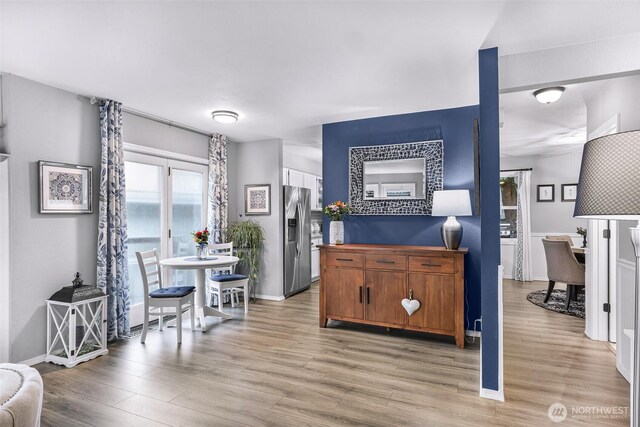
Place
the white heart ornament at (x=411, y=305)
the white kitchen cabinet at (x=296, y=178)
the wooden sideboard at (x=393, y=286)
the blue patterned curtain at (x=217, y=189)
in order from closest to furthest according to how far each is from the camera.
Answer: the wooden sideboard at (x=393, y=286)
the white heart ornament at (x=411, y=305)
the blue patterned curtain at (x=217, y=189)
the white kitchen cabinet at (x=296, y=178)

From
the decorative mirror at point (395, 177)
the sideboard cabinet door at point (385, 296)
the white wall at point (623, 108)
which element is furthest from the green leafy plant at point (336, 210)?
the white wall at point (623, 108)

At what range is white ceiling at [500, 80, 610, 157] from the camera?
11.9 ft

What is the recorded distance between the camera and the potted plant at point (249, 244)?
17.2 ft

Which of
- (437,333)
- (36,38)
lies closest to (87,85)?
(36,38)

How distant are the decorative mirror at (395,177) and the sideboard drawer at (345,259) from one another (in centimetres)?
69

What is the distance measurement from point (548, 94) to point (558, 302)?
329cm

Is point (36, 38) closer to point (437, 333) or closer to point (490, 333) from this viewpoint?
point (490, 333)

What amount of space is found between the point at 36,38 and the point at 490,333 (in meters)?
3.82

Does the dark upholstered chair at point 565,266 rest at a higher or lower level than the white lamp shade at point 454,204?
lower

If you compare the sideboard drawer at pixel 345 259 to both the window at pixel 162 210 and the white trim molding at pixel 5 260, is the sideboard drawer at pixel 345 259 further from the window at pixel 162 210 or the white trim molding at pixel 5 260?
the white trim molding at pixel 5 260

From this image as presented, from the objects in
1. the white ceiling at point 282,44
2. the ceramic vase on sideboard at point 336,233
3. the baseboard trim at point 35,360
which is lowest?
the baseboard trim at point 35,360

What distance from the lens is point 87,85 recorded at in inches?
127

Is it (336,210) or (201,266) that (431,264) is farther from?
(201,266)

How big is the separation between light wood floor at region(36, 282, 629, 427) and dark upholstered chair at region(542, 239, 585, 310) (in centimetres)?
97
